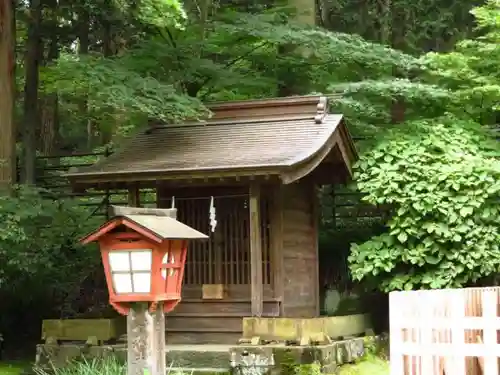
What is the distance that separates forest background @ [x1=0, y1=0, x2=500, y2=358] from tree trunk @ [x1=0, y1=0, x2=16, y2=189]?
0.03 meters

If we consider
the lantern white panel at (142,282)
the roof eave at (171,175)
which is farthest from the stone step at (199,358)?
the lantern white panel at (142,282)

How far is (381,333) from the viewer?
15.1m

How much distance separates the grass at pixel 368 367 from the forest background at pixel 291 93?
1.26m

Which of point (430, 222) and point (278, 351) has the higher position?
point (430, 222)

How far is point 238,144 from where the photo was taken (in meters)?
13.3

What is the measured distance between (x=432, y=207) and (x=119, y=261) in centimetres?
676

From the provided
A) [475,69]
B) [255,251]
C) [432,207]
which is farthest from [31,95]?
[475,69]

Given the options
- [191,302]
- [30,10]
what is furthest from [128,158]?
[30,10]

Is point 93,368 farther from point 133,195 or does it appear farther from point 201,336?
point 133,195

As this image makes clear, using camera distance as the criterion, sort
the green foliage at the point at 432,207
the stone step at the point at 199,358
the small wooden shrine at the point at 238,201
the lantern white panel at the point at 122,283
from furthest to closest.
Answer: the green foliage at the point at 432,207 → the small wooden shrine at the point at 238,201 → the stone step at the point at 199,358 → the lantern white panel at the point at 122,283

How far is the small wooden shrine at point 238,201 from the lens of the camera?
1256 cm

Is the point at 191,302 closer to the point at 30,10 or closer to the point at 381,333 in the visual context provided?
the point at 381,333

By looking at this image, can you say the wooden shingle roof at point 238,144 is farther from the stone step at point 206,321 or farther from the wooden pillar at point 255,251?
the stone step at point 206,321

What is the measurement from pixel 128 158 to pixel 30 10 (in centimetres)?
516
